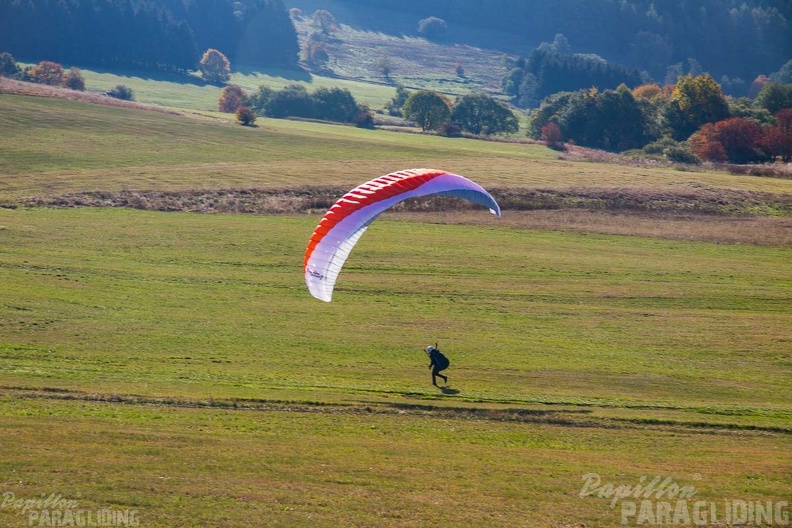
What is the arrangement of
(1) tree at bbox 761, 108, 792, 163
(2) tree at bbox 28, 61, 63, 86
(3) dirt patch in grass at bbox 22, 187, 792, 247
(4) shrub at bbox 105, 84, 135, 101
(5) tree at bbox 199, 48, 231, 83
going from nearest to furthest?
(3) dirt patch in grass at bbox 22, 187, 792, 247
(1) tree at bbox 761, 108, 792, 163
(2) tree at bbox 28, 61, 63, 86
(4) shrub at bbox 105, 84, 135, 101
(5) tree at bbox 199, 48, 231, 83

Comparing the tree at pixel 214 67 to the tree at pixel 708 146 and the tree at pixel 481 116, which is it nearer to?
the tree at pixel 481 116

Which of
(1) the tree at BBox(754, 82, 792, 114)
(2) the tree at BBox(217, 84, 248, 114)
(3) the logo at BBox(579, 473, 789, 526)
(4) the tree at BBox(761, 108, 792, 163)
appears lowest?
(3) the logo at BBox(579, 473, 789, 526)

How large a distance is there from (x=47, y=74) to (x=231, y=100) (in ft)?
70.2

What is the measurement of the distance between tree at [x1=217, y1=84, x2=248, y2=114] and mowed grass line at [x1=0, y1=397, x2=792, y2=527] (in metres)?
96.9

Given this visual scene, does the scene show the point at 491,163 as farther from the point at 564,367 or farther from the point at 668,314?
the point at 564,367

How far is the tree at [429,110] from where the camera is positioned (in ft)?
343

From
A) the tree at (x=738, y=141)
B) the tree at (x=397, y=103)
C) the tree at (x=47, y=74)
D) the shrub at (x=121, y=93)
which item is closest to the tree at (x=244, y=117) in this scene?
the shrub at (x=121, y=93)

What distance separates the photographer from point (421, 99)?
105062 mm

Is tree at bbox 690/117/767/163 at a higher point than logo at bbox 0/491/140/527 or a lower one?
higher

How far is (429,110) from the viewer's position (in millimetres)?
104875

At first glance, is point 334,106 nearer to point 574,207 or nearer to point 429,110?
point 429,110

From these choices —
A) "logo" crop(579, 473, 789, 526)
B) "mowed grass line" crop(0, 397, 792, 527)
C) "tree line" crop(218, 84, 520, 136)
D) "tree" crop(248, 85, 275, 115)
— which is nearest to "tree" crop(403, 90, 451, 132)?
"tree line" crop(218, 84, 520, 136)

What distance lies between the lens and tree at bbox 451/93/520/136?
10981 cm

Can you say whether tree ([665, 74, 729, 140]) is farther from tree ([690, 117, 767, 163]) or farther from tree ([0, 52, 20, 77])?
tree ([0, 52, 20, 77])
